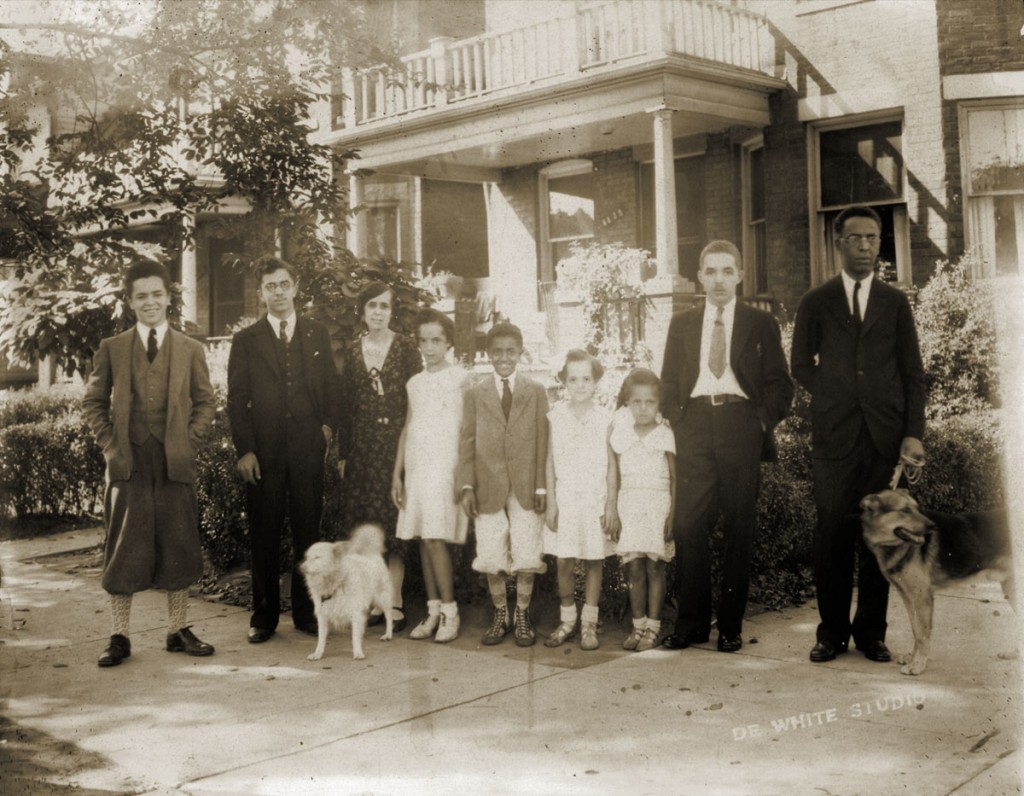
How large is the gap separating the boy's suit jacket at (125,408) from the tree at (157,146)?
146 cm

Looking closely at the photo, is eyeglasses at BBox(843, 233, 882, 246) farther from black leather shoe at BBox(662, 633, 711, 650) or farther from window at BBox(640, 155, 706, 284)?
window at BBox(640, 155, 706, 284)

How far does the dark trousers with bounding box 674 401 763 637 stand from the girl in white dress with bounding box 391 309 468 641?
46.9 inches

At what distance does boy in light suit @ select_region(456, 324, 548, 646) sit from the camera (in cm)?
541

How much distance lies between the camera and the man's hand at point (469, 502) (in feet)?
18.0

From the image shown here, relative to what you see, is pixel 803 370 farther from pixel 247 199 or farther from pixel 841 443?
pixel 247 199

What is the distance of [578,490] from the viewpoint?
539cm

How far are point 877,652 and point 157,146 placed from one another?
16.9 ft

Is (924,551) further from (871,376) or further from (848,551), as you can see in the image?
(871,376)

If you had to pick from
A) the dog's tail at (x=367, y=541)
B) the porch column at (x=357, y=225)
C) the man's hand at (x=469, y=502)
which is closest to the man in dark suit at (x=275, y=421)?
the dog's tail at (x=367, y=541)

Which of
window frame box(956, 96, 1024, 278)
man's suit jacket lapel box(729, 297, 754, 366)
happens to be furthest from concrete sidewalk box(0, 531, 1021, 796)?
window frame box(956, 96, 1024, 278)

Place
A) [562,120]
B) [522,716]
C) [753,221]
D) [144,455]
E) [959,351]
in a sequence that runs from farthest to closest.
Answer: [753,221], [562,120], [959,351], [144,455], [522,716]

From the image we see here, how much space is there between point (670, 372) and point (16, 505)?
751 cm

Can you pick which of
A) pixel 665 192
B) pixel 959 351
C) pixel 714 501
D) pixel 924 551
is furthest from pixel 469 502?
pixel 665 192

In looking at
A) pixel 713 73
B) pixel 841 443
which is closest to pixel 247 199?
pixel 841 443
